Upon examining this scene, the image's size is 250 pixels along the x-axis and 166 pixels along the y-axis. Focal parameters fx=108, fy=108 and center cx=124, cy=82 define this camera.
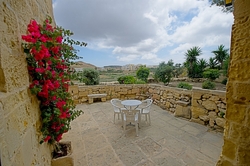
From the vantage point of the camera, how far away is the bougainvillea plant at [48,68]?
0.87 metres

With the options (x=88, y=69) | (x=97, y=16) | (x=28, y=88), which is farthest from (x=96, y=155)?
(x=97, y=16)

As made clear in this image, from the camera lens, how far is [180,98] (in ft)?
11.2

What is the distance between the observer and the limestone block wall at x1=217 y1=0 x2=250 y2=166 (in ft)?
2.47

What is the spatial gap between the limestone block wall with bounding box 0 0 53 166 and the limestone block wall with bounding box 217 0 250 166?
1.41 metres

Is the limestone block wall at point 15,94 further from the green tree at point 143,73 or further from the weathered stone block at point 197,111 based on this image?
the green tree at point 143,73

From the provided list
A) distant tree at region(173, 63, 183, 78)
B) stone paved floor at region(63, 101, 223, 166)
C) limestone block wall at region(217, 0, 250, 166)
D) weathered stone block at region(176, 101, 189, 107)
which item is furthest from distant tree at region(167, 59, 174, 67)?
limestone block wall at region(217, 0, 250, 166)

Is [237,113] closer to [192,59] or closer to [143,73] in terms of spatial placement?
[143,73]

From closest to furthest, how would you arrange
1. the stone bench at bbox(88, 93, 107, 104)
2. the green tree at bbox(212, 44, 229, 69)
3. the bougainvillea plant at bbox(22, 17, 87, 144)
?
the bougainvillea plant at bbox(22, 17, 87, 144) → the stone bench at bbox(88, 93, 107, 104) → the green tree at bbox(212, 44, 229, 69)

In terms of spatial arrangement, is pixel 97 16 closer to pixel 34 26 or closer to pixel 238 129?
pixel 34 26

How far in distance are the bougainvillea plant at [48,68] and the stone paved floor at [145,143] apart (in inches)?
39.7

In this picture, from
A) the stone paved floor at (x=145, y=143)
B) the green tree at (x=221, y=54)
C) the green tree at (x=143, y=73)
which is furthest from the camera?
the green tree at (x=221, y=54)

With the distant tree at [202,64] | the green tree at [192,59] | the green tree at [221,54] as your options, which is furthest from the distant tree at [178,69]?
the green tree at [221,54]

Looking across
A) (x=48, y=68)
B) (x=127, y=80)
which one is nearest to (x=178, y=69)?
(x=127, y=80)

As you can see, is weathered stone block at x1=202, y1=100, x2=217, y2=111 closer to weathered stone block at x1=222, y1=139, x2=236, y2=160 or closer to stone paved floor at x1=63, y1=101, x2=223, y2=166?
stone paved floor at x1=63, y1=101, x2=223, y2=166
